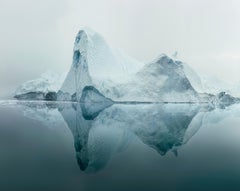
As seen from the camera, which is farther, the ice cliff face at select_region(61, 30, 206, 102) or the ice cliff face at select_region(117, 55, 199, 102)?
the ice cliff face at select_region(117, 55, 199, 102)

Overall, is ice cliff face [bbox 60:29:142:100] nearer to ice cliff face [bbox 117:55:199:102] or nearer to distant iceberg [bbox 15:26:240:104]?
distant iceberg [bbox 15:26:240:104]

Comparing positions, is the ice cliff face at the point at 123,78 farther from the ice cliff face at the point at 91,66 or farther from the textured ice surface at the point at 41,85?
the textured ice surface at the point at 41,85

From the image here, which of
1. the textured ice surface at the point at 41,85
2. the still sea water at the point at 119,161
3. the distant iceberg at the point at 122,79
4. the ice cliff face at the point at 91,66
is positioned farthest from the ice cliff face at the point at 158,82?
the still sea water at the point at 119,161

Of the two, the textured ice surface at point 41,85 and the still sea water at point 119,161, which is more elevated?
the textured ice surface at point 41,85

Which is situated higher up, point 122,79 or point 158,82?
point 122,79

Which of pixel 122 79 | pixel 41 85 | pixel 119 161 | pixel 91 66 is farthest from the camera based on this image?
pixel 41 85

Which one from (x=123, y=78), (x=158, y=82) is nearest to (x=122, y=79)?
(x=123, y=78)

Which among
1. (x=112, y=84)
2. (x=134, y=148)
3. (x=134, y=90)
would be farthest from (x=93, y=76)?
(x=134, y=148)

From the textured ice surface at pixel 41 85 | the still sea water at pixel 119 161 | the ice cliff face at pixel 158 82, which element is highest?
the textured ice surface at pixel 41 85

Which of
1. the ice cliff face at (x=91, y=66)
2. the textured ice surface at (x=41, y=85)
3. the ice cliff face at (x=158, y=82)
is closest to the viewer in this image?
the ice cliff face at (x=91, y=66)

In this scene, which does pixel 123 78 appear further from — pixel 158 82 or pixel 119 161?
pixel 119 161

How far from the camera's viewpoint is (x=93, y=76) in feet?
140

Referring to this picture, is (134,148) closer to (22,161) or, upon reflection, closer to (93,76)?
(22,161)

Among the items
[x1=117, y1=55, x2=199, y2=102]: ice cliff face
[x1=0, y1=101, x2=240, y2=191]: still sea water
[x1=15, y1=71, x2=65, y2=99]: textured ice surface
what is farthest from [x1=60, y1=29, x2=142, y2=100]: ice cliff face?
[x1=0, y1=101, x2=240, y2=191]: still sea water
